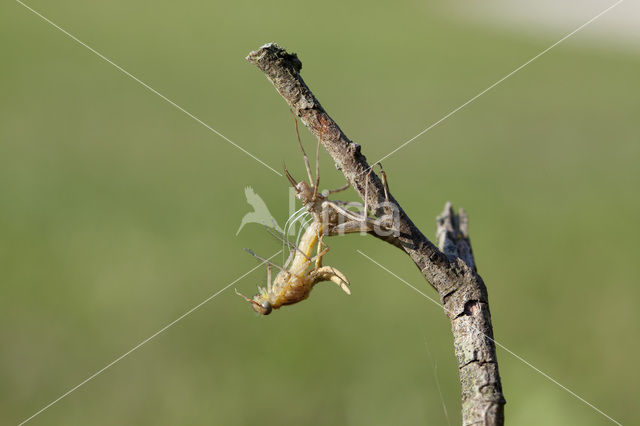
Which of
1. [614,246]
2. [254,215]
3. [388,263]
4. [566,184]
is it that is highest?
[566,184]

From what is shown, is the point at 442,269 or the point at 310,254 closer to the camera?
the point at 442,269

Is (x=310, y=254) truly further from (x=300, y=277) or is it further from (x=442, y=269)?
(x=442, y=269)

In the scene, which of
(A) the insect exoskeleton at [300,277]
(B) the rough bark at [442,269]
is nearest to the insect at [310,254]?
(A) the insect exoskeleton at [300,277]

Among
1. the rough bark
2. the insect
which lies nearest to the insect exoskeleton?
the insect

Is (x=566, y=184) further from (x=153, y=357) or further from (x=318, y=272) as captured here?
(x=318, y=272)

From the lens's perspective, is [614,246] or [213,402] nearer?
[213,402]

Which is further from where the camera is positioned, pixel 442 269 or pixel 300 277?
pixel 300 277

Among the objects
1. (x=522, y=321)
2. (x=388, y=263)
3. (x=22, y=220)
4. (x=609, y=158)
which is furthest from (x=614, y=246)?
(x=22, y=220)

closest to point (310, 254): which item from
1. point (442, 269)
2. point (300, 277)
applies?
point (300, 277)

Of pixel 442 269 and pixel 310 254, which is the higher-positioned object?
pixel 310 254
